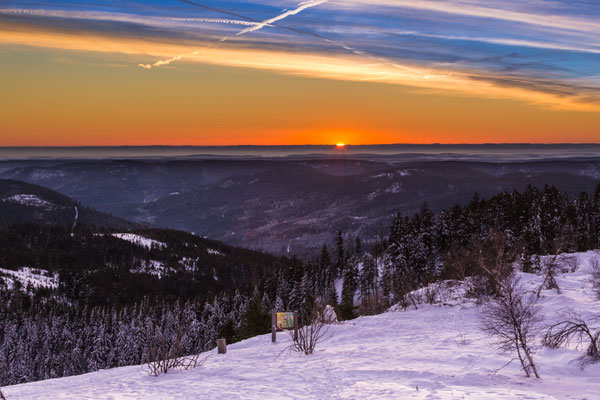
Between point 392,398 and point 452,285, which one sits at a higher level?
point 392,398

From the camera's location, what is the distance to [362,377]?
18953 mm

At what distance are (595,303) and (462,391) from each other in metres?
30.9

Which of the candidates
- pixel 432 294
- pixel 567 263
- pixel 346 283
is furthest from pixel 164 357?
pixel 346 283

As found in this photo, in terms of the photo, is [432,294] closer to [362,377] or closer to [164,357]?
[362,377]

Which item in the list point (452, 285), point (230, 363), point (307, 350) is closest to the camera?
point (230, 363)

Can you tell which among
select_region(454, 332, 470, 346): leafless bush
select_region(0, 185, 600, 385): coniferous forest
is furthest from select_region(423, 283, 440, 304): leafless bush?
select_region(454, 332, 470, 346): leafless bush

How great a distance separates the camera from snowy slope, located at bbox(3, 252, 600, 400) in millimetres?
16281

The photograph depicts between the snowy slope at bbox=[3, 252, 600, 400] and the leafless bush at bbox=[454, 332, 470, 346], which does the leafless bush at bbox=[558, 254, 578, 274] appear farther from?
the leafless bush at bbox=[454, 332, 470, 346]

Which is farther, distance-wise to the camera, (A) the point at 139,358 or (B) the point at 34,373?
(B) the point at 34,373

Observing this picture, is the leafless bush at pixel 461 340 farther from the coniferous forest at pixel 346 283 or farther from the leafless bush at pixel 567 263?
the leafless bush at pixel 567 263

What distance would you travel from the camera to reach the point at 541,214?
296ft

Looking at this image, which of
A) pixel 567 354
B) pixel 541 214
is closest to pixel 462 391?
pixel 567 354

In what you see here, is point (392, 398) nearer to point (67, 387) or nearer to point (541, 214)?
point (67, 387)

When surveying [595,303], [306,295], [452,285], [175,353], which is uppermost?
[175,353]
